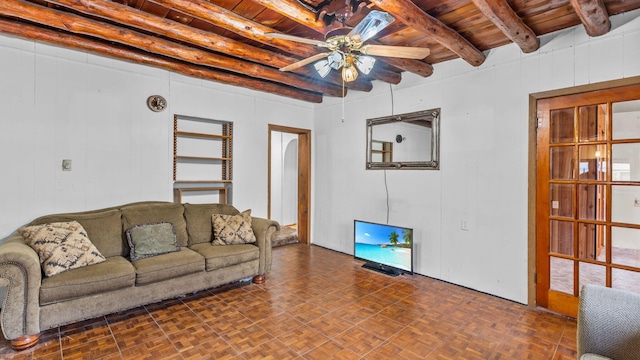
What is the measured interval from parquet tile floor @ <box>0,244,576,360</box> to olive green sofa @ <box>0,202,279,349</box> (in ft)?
0.54

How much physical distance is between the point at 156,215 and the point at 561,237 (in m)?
4.25

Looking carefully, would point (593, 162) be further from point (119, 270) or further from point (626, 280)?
point (119, 270)

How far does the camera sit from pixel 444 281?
12.2 feet

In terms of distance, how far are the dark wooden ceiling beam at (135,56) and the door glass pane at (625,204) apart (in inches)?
161

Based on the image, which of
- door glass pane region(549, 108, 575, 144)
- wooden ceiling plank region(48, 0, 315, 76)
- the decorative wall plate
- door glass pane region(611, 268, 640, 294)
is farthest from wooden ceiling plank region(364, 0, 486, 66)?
the decorative wall plate

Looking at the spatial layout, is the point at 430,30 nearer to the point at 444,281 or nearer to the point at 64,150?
the point at 444,281

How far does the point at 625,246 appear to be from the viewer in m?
2.60

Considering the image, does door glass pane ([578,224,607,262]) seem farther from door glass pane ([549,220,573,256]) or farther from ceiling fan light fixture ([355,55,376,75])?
ceiling fan light fixture ([355,55,376,75])

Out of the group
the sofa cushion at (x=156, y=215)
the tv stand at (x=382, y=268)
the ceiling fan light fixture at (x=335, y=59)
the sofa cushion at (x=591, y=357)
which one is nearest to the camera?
the sofa cushion at (x=591, y=357)

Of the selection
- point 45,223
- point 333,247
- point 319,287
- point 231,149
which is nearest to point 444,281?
point 319,287

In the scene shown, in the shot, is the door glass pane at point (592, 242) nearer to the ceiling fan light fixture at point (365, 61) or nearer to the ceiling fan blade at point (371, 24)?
the ceiling fan light fixture at point (365, 61)

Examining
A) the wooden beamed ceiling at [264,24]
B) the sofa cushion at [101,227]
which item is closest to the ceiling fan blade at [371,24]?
the wooden beamed ceiling at [264,24]

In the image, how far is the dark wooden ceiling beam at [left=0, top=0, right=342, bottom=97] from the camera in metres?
2.55

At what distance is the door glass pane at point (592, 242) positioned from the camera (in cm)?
269
